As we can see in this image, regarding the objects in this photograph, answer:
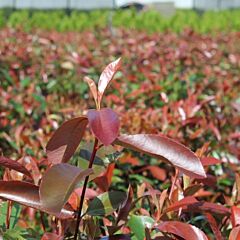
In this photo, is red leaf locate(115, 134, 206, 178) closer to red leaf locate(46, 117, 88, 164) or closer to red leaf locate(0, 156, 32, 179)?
red leaf locate(46, 117, 88, 164)

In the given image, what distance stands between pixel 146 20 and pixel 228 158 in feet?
39.5

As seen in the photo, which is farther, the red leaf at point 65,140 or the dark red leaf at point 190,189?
the dark red leaf at point 190,189

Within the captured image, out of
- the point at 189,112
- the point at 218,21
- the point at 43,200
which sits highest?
the point at 43,200

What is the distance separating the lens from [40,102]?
2824 mm

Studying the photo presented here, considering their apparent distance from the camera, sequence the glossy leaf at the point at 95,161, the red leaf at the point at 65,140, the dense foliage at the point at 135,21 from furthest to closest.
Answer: the dense foliage at the point at 135,21 → the glossy leaf at the point at 95,161 → the red leaf at the point at 65,140

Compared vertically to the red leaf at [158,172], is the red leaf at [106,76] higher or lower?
higher

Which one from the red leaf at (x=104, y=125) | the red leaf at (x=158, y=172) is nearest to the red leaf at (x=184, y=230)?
the red leaf at (x=104, y=125)

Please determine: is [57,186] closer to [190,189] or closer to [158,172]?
[190,189]

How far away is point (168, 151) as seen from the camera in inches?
39.6

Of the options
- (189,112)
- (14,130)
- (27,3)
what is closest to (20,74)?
(14,130)

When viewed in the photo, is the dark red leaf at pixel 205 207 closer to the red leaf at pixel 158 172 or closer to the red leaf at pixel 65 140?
the red leaf at pixel 65 140

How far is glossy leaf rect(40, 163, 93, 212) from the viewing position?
0.92 m

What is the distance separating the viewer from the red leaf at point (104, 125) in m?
0.96

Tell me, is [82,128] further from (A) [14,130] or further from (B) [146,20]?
(B) [146,20]
